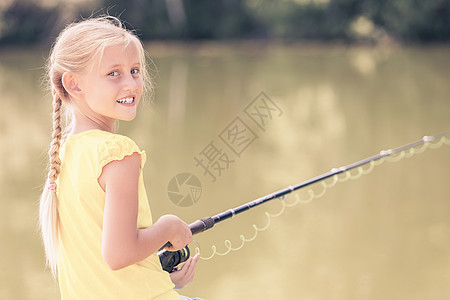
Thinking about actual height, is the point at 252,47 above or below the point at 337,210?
below

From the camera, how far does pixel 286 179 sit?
4.80 m

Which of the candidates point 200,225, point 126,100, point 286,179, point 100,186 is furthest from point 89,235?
point 286,179

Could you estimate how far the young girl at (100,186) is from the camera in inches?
40.7

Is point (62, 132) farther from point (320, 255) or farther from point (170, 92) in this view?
point (170, 92)

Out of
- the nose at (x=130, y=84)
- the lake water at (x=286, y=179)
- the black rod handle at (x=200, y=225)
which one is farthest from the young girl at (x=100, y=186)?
the lake water at (x=286, y=179)

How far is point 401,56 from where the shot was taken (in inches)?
594

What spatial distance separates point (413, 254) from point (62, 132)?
2599 millimetres

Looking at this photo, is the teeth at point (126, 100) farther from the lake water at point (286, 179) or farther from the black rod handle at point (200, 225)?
the lake water at point (286, 179)

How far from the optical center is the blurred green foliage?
61.8 ft

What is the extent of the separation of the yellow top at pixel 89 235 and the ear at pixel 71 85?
90mm

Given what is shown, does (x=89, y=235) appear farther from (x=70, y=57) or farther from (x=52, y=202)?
(x=70, y=57)

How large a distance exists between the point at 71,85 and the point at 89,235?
259 millimetres

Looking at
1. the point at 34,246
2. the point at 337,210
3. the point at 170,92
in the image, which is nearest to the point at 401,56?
A: the point at 170,92

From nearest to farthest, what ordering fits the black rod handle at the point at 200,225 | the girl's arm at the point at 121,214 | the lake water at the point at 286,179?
the girl's arm at the point at 121,214, the black rod handle at the point at 200,225, the lake water at the point at 286,179
